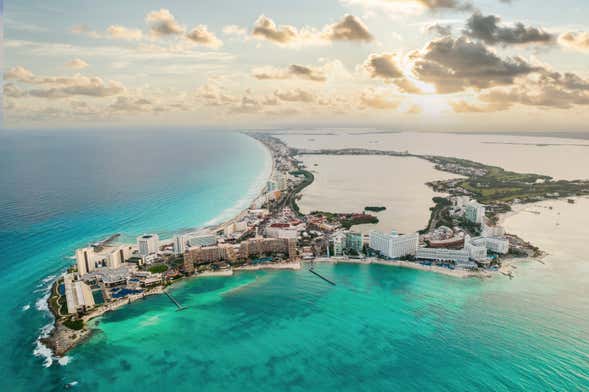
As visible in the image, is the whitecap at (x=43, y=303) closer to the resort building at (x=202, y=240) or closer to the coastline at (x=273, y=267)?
the resort building at (x=202, y=240)

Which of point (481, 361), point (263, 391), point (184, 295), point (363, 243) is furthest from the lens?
point (363, 243)

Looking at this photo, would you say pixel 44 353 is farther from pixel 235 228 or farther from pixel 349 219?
pixel 349 219

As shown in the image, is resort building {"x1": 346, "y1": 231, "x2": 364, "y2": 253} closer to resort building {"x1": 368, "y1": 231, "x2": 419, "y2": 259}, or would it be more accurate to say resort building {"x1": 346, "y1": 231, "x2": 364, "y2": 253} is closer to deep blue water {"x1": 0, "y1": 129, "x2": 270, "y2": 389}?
resort building {"x1": 368, "y1": 231, "x2": 419, "y2": 259}

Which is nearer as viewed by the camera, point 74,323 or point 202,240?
point 74,323

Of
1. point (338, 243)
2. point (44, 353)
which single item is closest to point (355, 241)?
point (338, 243)

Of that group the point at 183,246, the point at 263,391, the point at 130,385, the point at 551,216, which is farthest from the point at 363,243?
the point at 551,216

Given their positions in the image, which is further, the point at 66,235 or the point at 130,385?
the point at 66,235

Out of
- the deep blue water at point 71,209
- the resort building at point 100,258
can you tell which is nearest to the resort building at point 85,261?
the resort building at point 100,258

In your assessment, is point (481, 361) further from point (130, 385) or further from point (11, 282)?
point (11, 282)
